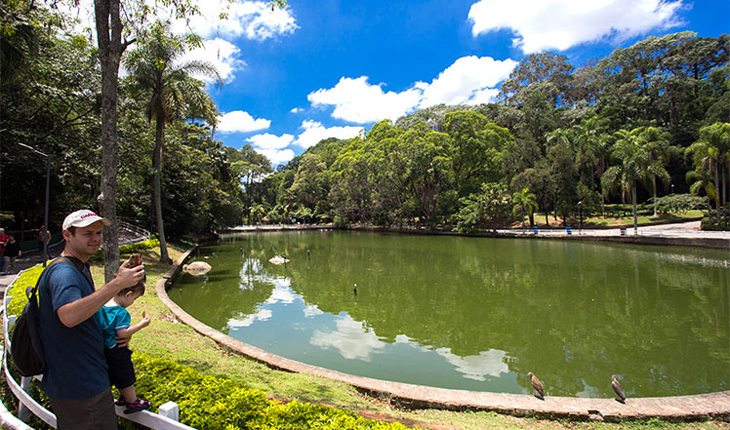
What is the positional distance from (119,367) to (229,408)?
2.55 feet

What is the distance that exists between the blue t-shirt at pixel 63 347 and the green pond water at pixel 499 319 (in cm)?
579

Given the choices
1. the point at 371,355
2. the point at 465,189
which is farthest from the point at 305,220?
the point at 371,355

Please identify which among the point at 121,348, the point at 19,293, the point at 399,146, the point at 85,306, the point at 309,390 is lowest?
the point at 309,390

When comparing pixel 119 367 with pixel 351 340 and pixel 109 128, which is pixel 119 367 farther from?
pixel 351 340

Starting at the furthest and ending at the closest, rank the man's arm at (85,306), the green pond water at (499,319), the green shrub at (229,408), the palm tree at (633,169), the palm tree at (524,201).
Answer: the palm tree at (524,201)
the palm tree at (633,169)
the green pond water at (499,319)
the green shrub at (229,408)
the man's arm at (85,306)

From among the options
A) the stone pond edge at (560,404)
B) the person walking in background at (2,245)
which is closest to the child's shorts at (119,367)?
the stone pond edge at (560,404)

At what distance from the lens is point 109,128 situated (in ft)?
19.0

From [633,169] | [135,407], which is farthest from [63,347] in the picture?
[633,169]

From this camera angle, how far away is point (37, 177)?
59.2 ft

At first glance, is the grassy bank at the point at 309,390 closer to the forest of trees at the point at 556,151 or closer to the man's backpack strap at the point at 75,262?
the man's backpack strap at the point at 75,262

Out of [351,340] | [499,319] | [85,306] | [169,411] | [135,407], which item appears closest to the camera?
[85,306]

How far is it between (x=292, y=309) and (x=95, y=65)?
1330 centimetres

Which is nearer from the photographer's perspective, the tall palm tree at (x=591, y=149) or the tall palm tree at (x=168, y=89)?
the tall palm tree at (x=168, y=89)

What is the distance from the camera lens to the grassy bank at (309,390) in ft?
15.4
